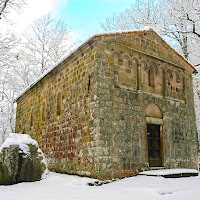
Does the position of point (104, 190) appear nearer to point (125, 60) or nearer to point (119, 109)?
point (119, 109)

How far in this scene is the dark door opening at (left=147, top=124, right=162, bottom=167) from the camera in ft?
26.6

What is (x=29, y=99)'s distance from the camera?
13172mm

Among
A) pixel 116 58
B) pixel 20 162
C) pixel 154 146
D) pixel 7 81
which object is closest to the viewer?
pixel 20 162

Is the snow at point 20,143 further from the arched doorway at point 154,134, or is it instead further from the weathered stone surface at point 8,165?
the arched doorway at point 154,134

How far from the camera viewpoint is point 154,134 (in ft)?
27.5

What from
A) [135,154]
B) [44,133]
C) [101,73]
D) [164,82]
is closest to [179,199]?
[135,154]

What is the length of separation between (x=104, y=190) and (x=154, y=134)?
3.49 m

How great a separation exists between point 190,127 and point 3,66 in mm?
10936

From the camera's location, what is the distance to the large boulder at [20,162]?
6187 mm

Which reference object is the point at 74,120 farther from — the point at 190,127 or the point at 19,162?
the point at 190,127

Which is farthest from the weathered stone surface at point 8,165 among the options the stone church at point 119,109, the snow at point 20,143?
the stone church at point 119,109

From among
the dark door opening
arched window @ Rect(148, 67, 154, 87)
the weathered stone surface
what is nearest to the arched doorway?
the dark door opening

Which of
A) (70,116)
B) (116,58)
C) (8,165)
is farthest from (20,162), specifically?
(116,58)

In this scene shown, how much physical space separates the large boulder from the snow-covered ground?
0.85 ft
